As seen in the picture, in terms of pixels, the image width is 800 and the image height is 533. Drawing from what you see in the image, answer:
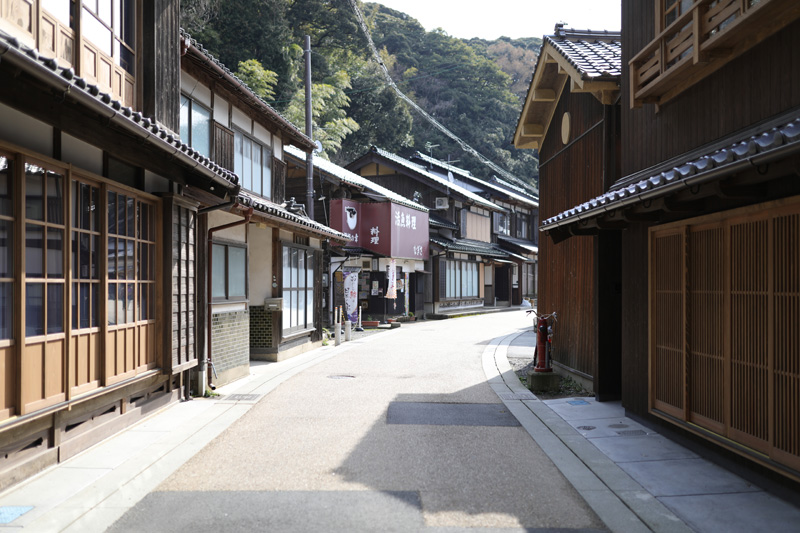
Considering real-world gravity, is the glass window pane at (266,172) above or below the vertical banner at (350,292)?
above

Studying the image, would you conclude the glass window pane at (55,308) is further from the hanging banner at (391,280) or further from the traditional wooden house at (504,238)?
the traditional wooden house at (504,238)

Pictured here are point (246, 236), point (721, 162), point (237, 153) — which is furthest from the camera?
point (237, 153)

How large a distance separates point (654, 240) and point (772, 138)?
3931mm

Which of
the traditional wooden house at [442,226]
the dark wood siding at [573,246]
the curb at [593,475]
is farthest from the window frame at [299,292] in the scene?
the traditional wooden house at [442,226]

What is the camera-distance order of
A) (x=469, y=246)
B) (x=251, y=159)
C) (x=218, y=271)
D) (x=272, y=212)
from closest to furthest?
(x=218, y=271), (x=272, y=212), (x=251, y=159), (x=469, y=246)

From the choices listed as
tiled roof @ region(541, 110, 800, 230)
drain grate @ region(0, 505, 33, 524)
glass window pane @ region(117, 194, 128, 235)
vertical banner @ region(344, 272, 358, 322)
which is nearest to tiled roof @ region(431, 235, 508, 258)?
vertical banner @ region(344, 272, 358, 322)

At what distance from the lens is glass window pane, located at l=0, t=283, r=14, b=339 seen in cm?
573

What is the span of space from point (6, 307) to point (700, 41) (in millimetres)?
Result: 7705

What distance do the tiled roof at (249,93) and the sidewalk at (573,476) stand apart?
6.07 metres

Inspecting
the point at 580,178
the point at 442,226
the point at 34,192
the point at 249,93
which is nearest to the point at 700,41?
the point at 580,178

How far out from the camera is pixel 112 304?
7.97 m

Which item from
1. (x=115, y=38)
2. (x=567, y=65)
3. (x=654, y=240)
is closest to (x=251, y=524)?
(x=654, y=240)

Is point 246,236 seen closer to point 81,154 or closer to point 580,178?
point 81,154

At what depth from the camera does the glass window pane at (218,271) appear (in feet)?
39.5
